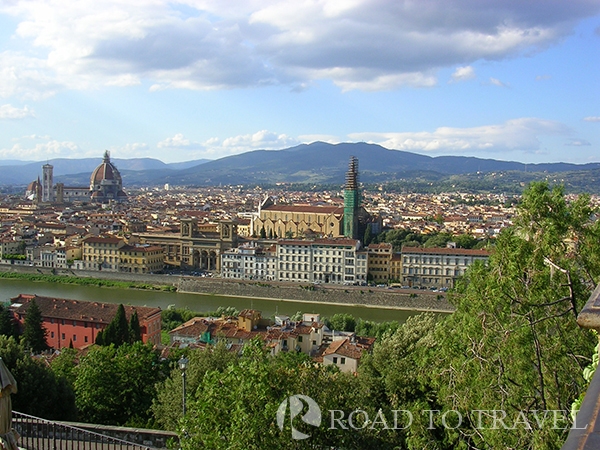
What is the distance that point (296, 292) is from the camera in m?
17.4

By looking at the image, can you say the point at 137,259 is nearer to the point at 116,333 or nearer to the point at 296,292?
the point at 296,292

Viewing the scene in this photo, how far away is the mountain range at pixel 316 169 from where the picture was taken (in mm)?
129375

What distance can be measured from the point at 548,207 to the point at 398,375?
98.5 inches

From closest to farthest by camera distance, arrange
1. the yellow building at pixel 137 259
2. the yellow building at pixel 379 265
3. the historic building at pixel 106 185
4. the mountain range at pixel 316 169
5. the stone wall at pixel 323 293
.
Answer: the stone wall at pixel 323 293 → the yellow building at pixel 379 265 → the yellow building at pixel 137 259 → the historic building at pixel 106 185 → the mountain range at pixel 316 169

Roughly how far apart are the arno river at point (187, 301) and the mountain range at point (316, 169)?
102 m

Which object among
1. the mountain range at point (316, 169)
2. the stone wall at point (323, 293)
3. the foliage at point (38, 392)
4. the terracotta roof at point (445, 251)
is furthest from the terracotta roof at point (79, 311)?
the mountain range at point (316, 169)

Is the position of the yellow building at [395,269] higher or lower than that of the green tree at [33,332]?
lower

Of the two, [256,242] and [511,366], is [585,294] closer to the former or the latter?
[511,366]

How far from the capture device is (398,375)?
5.12 metres

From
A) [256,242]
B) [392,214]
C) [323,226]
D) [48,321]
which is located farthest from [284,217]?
[48,321]

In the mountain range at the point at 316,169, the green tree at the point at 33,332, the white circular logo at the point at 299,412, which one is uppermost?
the mountain range at the point at 316,169

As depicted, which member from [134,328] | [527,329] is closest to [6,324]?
[134,328]

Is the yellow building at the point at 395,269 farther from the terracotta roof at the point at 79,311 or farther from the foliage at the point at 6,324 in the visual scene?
the foliage at the point at 6,324

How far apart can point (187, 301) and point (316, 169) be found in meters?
139
